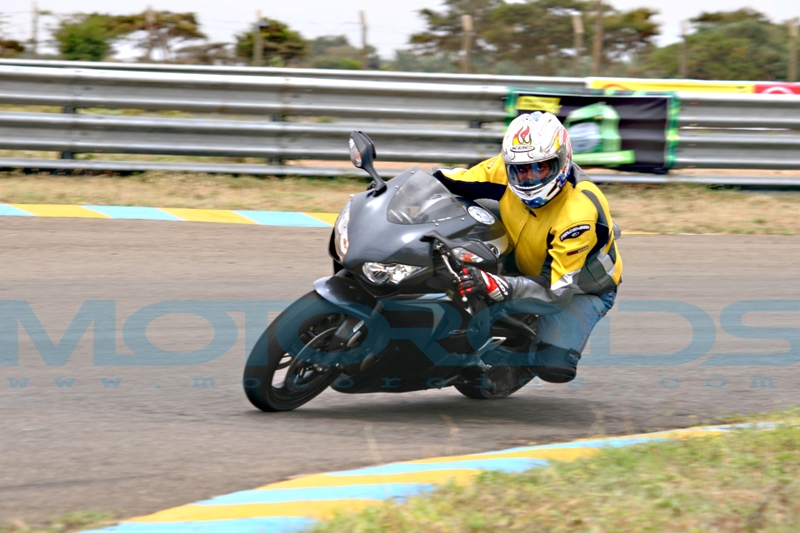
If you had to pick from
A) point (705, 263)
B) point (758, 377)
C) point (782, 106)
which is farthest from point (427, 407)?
point (782, 106)

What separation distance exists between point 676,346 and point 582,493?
317 centimetres

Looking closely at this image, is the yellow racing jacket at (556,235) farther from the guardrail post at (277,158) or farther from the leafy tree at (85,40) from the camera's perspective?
the leafy tree at (85,40)

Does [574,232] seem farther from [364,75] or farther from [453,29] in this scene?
[453,29]

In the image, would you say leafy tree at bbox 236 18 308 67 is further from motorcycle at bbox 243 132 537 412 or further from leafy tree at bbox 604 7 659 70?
motorcycle at bbox 243 132 537 412

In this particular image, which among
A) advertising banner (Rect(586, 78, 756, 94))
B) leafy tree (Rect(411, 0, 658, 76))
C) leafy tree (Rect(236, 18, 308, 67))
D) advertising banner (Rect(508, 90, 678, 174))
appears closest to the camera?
advertising banner (Rect(508, 90, 678, 174))

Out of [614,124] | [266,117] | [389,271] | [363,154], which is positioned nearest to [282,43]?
[266,117]

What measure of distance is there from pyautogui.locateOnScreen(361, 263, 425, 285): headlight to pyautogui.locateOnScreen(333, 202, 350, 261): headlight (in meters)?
0.15

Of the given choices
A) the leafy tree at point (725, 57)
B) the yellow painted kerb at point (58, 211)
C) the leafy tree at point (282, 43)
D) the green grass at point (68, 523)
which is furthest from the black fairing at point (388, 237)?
the leafy tree at point (725, 57)

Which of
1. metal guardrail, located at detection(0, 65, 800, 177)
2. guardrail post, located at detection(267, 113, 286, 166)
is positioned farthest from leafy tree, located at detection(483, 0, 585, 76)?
guardrail post, located at detection(267, 113, 286, 166)

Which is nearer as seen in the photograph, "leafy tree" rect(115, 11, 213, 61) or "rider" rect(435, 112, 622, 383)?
"rider" rect(435, 112, 622, 383)

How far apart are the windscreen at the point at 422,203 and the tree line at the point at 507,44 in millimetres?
14961

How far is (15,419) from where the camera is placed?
4512mm

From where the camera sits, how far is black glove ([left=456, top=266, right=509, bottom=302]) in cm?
420

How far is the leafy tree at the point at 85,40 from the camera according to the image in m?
23.2
